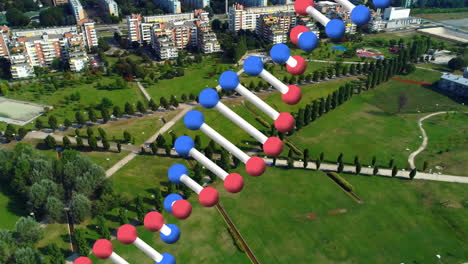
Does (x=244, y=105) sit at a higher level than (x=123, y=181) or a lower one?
higher

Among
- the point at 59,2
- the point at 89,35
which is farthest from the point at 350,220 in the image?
the point at 59,2

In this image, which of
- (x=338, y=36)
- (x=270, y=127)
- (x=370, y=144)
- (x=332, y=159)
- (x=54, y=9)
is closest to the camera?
(x=338, y=36)

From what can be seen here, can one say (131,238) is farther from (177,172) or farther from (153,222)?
(177,172)

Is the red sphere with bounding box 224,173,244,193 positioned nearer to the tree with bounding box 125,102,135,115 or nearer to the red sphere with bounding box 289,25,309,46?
the red sphere with bounding box 289,25,309,46

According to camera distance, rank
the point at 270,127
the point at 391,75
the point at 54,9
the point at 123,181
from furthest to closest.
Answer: the point at 54,9
the point at 391,75
the point at 270,127
the point at 123,181

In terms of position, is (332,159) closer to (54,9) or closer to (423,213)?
(423,213)

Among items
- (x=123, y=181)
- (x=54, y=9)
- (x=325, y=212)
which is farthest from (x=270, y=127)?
(x=54, y=9)

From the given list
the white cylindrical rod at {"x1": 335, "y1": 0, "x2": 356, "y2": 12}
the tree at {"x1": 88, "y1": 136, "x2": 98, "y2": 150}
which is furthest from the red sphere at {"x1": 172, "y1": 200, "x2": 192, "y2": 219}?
the tree at {"x1": 88, "y1": 136, "x2": 98, "y2": 150}
